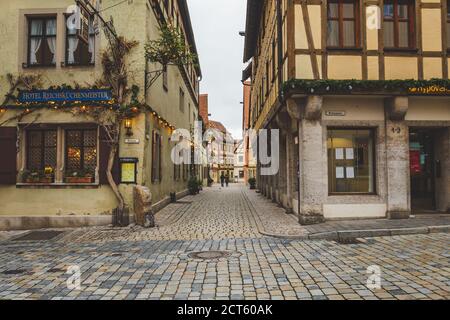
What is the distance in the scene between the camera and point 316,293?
15.8ft

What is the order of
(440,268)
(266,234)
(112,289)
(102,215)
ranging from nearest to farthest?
(112,289), (440,268), (266,234), (102,215)

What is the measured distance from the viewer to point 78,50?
1169 centimetres

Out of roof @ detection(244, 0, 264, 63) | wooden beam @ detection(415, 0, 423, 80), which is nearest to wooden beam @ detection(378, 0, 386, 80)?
wooden beam @ detection(415, 0, 423, 80)

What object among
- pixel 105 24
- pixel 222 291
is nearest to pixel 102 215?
pixel 105 24

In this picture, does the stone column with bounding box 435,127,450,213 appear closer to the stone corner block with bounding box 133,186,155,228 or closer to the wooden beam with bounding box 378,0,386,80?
the wooden beam with bounding box 378,0,386,80

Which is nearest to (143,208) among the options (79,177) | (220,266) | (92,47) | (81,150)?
(79,177)

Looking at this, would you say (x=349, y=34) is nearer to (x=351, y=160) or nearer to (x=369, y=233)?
(x=351, y=160)

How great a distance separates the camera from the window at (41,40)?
1174 centimetres

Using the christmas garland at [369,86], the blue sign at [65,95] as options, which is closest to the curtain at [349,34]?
the christmas garland at [369,86]

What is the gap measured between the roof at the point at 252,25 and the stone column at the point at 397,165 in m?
11.2

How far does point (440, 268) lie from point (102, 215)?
29.3 feet

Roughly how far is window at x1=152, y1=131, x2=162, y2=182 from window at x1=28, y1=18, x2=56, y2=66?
13.9ft

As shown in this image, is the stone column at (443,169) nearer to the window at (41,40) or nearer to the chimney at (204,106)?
the window at (41,40)
